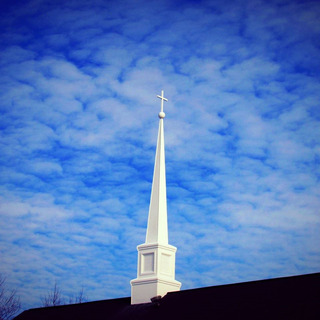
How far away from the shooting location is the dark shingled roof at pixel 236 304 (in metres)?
22.8

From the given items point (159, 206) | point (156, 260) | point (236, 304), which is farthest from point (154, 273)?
point (236, 304)

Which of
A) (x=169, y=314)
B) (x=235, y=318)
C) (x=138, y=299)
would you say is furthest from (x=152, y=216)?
(x=235, y=318)

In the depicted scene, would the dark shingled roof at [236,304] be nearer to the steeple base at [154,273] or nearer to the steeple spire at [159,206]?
the steeple base at [154,273]

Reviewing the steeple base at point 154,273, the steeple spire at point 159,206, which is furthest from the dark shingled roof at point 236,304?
the steeple spire at point 159,206

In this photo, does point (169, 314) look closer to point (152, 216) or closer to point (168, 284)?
point (168, 284)

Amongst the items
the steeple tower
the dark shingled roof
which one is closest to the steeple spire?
the steeple tower

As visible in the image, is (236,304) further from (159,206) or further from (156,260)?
(159,206)

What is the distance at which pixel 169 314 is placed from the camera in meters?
27.0

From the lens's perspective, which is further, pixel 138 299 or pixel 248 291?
pixel 138 299

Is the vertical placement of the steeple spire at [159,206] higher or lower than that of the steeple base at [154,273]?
higher

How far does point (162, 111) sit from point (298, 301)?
15.2 metres

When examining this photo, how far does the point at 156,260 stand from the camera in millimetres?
30438

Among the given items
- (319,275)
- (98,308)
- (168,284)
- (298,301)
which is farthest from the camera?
(98,308)

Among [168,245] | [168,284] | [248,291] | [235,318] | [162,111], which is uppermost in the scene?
[162,111]
